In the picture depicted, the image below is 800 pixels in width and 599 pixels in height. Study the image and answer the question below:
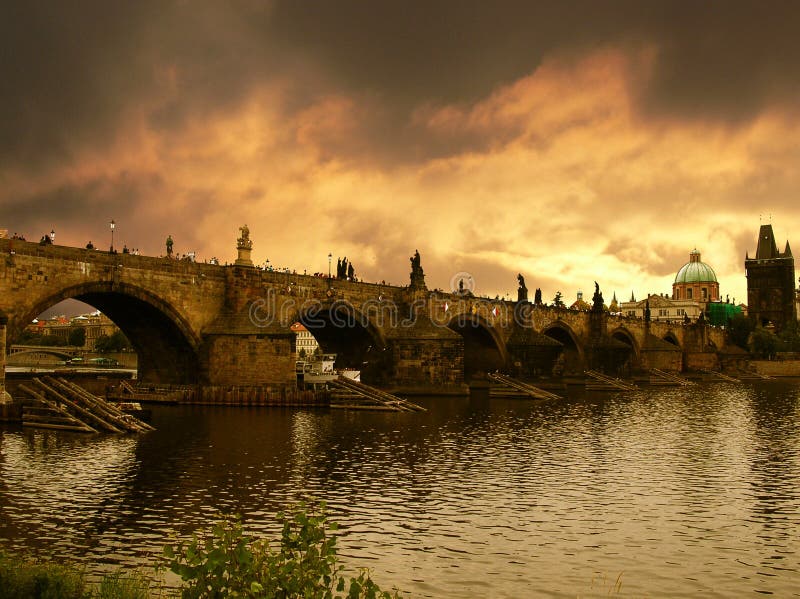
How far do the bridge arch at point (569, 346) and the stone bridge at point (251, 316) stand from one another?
1202 cm

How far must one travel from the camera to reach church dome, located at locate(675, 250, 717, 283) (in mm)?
179875

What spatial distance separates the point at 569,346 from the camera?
83938mm

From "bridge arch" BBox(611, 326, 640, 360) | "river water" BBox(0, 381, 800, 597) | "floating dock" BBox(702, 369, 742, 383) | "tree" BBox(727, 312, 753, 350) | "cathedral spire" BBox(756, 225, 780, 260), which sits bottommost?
"river water" BBox(0, 381, 800, 597)

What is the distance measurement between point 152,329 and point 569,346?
51.7 meters

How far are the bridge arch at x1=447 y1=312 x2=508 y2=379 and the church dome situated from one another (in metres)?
125

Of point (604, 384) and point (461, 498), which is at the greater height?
point (604, 384)

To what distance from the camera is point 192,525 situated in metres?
14.5

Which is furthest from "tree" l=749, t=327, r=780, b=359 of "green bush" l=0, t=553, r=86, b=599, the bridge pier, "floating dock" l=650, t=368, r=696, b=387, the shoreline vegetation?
"green bush" l=0, t=553, r=86, b=599

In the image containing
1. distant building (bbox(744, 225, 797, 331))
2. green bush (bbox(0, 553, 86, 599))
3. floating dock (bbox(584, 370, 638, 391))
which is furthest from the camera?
distant building (bbox(744, 225, 797, 331))

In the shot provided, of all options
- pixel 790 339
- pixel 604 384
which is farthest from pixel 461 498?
pixel 790 339

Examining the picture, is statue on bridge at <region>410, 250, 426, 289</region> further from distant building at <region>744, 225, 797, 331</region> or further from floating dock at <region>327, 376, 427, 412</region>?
distant building at <region>744, 225, 797, 331</region>

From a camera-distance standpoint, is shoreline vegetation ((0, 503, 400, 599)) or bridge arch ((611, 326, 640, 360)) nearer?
shoreline vegetation ((0, 503, 400, 599))

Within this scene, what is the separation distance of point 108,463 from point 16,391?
689 inches

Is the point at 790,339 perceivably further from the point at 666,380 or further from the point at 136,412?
the point at 136,412
